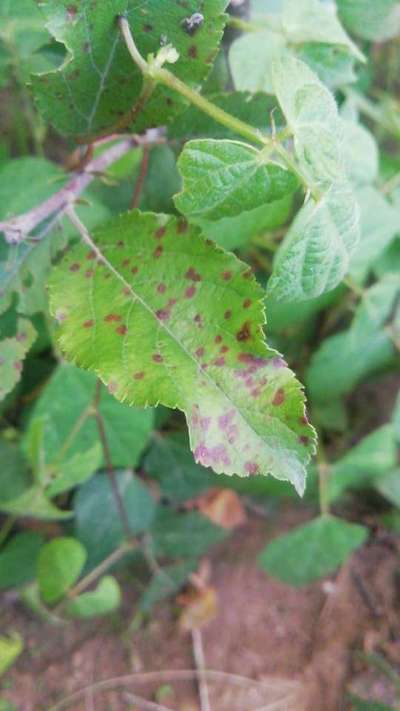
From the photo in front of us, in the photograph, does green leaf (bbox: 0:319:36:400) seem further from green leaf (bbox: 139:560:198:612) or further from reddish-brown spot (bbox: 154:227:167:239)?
green leaf (bbox: 139:560:198:612)

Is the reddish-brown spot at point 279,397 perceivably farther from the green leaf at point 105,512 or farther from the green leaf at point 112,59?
the green leaf at point 105,512

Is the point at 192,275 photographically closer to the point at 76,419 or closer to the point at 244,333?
Result: the point at 244,333

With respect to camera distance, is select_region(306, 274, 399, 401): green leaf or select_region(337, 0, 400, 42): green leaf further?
select_region(306, 274, 399, 401): green leaf

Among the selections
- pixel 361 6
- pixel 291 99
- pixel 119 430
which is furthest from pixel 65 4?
pixel 119 430

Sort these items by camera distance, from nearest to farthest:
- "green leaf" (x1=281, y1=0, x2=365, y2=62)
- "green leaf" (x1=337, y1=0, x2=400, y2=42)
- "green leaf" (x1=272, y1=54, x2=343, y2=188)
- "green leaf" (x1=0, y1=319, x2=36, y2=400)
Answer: "green leaf" (x1=272, y1=54, x2=343, y2=188) < "green leaf" (x1=0, y1=319, x2=36, y2=400) < "green leaf" (x1=281, y1=0, x2=365, y2=62) < "green leaf" (x1=337, y1=0, x2=400, y2=42)

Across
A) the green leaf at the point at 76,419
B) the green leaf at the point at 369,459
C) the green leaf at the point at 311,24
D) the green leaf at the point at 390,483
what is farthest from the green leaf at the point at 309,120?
the green leaf at the point at 390,483

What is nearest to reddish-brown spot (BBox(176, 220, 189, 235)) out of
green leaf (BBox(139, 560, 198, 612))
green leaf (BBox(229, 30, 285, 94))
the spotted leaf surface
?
the spotted leaf surface
